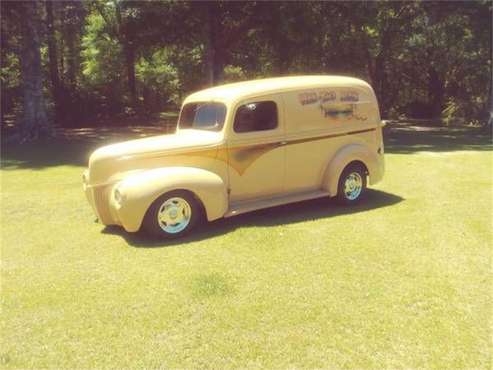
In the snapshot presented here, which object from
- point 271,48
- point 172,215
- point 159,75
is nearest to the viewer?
point 172,215

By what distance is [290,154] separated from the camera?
7.46m

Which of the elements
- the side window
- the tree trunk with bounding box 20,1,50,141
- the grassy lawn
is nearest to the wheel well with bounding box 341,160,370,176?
the grassy lawn

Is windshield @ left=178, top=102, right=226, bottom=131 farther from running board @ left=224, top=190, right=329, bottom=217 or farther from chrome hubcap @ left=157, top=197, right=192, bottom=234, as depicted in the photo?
chrome hubcap @ left=157, top=197, right=192, bottom=234

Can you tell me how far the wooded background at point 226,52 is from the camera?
806 inches

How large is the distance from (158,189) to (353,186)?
3.66m

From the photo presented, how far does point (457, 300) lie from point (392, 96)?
33653 millimetres

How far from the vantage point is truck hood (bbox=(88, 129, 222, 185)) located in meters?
6.44

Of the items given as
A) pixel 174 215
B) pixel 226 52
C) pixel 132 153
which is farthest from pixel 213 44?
pixel 174 215

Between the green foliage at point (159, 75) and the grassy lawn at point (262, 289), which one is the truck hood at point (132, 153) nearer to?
the grassy lawn at point (262, 289)

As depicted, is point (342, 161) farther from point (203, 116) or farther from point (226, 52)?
point (226, 52)

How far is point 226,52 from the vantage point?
23.9 meters

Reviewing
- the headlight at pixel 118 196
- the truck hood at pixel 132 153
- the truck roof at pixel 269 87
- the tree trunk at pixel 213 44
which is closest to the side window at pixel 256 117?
the truck roof at pixel 269 87

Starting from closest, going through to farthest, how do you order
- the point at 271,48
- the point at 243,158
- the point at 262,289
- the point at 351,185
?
1. the point at 262,289
2. the point at 243,158
3. the point at 351,185
4. the point at 271,48

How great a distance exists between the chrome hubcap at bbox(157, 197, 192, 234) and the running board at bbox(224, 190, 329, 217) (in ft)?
2.03
